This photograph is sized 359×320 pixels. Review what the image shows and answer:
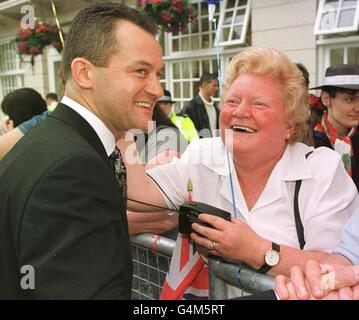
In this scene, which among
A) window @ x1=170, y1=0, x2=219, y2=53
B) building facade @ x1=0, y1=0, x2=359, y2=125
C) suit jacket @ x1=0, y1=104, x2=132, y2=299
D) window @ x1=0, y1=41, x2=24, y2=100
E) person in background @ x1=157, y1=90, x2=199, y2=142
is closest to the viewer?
suit jacket @ x1=0, y1=104, x2=132, y2=299

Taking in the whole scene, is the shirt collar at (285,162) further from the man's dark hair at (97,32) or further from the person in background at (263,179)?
the man's dark hair at (97,32)

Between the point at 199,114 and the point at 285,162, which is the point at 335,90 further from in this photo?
the point at 199,114

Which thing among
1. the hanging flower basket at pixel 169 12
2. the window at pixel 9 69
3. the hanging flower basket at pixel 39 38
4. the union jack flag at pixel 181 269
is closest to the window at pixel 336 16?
the hanging flower basket at pixel 169 12

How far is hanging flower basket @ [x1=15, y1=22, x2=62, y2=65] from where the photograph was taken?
28.1ft

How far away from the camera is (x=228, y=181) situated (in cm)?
176

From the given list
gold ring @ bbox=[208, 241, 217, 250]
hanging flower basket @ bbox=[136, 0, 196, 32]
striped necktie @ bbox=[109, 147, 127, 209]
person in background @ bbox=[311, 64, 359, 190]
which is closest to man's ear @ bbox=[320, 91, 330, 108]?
person in background @ bbox=[311, 64, 359, 190]

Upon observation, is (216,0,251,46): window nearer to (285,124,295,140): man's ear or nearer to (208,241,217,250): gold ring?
(285,124,295,140): man's ear

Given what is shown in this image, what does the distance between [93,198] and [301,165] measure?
0.94 meters

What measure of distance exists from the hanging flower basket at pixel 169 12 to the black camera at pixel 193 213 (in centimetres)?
553

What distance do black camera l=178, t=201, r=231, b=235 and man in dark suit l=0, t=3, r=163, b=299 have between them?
377 millimetres

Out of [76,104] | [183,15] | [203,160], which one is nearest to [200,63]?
[183,15]

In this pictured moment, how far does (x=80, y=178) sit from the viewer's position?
3.42 feet

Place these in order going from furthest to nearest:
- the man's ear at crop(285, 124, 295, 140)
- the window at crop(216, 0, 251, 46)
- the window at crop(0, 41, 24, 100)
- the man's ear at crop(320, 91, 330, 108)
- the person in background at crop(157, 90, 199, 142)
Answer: the window at crop(0, 41, 24, 100), the window at crop(216, 0, 251, 46), the person in background at crop(157, 90, 199, 142), the man's ear at crop(320, 91, 330, 108), the man's ear at crop(285, 124, 295, 140)
